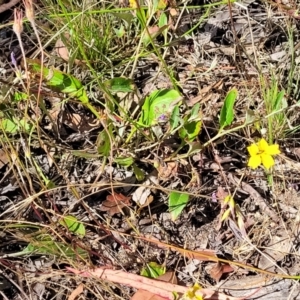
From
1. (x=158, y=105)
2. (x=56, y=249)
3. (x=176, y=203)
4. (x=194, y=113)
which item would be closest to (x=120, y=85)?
(x=158, y=105)

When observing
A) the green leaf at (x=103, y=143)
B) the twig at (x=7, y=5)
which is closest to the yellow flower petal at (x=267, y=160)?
the green leaf at (x=103, y=143)

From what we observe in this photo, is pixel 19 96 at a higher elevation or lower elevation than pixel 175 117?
higher

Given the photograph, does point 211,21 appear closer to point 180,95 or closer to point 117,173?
point 180,95

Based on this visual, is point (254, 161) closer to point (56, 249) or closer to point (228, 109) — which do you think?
point (228, 109)

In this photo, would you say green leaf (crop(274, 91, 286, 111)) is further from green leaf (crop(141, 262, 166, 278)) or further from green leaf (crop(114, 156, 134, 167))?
green leaf (crop(141, 262, 166, 278))

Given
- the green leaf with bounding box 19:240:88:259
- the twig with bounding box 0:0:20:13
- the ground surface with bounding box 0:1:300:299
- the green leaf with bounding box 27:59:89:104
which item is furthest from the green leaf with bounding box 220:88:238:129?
the twig with bounding box 0:0:20:13

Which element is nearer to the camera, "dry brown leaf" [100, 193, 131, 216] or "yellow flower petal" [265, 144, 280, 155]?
"yellow flower petal" [265, 144, 280, 155]

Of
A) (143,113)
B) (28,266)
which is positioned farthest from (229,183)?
(28,266)
